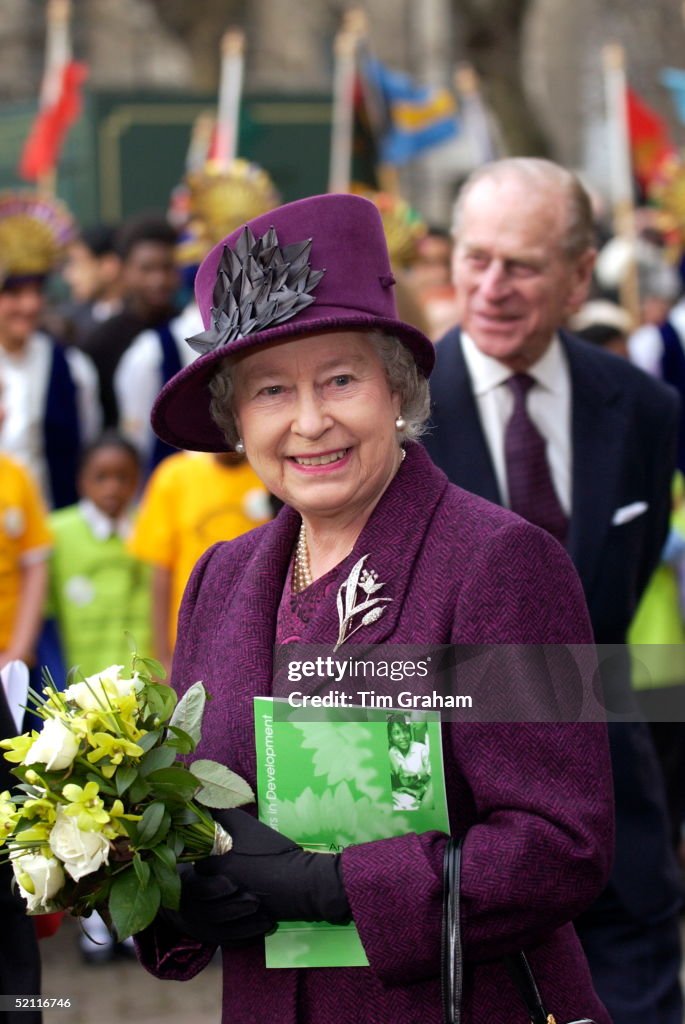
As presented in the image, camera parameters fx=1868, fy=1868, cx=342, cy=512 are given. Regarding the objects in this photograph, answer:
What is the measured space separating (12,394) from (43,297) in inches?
24.5

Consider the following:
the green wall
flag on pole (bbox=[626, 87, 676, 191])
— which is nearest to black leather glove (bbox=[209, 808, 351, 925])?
flag on pole (bbox=[626, 87, 676, 191])

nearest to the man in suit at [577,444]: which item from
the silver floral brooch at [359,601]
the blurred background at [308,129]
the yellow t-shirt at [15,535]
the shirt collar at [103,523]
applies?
the blurred background at [308,129]

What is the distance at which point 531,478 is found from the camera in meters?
3.91

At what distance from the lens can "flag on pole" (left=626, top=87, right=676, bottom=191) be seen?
10.9 m

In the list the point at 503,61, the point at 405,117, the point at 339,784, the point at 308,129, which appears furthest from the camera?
the point at 503,61

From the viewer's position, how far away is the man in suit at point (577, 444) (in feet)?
12.7

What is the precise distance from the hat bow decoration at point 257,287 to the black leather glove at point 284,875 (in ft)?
2.31

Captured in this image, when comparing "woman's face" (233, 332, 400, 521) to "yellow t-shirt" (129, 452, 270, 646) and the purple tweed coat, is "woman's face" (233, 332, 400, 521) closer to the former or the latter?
the purple tweed coat

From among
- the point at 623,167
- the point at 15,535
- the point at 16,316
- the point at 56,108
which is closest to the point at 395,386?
the point at 15,535

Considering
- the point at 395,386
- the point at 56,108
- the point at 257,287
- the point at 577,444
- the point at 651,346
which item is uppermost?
the point at 56,108

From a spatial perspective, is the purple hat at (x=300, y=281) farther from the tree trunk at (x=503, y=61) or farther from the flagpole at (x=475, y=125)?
the tree trunk at (x=503, y=61)

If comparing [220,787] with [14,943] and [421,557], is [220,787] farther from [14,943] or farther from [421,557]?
[14,943]

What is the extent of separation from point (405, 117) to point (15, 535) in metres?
5.78

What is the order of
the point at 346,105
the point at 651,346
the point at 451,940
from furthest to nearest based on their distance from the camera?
the point at 346,105
the point at 651,346
the point at 451,940
